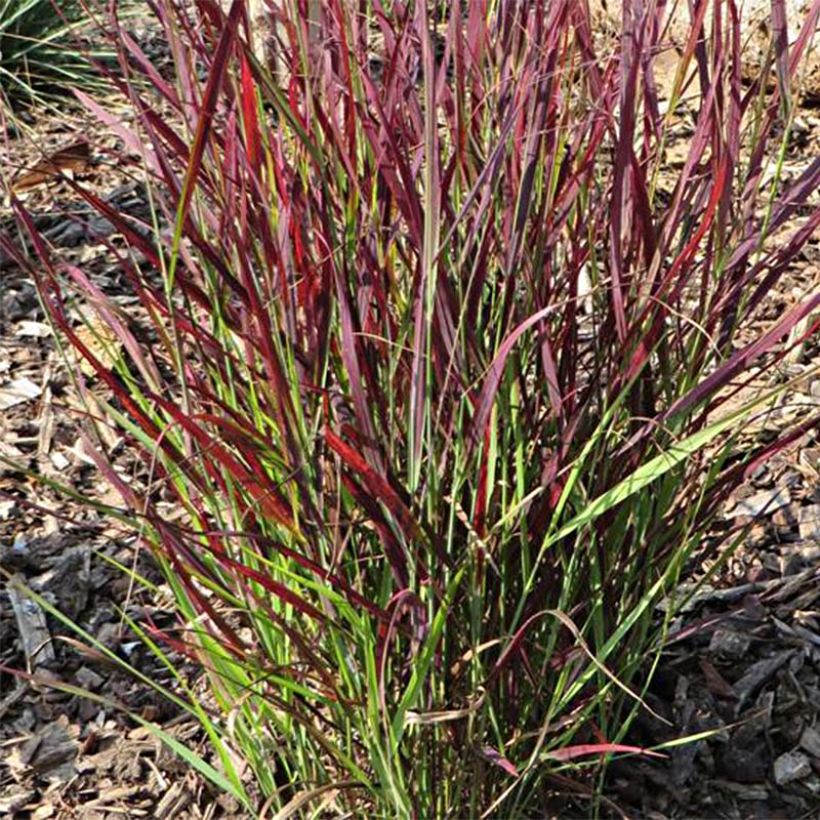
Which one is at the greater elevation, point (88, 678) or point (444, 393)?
point (444, 393)

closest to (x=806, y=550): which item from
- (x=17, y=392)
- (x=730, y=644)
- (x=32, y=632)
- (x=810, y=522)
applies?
(x=810, y=522)

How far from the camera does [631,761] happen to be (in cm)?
184

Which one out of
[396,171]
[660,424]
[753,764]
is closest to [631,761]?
[753,764]

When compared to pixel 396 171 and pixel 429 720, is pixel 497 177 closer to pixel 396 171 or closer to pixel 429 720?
pixel 396 171

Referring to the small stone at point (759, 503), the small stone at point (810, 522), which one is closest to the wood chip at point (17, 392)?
the small stone at point (759, 503)

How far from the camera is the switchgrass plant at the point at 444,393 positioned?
4.39 ft

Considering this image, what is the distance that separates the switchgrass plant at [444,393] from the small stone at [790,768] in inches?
13.5

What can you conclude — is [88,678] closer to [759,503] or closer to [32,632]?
[32,632]

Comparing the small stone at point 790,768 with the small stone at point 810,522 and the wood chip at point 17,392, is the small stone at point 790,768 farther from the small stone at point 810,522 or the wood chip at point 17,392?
the wood chip at point 17,392

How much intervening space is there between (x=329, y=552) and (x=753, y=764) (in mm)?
763

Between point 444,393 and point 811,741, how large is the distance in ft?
3.02

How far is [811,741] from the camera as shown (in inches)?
73.9

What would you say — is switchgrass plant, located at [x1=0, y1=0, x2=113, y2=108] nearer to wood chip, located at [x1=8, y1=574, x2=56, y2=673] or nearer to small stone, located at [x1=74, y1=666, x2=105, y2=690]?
wood chip, located at [x1=8, y1=574, x2=56, y2=673]

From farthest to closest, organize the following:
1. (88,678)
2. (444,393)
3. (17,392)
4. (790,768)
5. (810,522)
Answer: (17,392), (810,522), (88,678), (790,768), (444,393)
